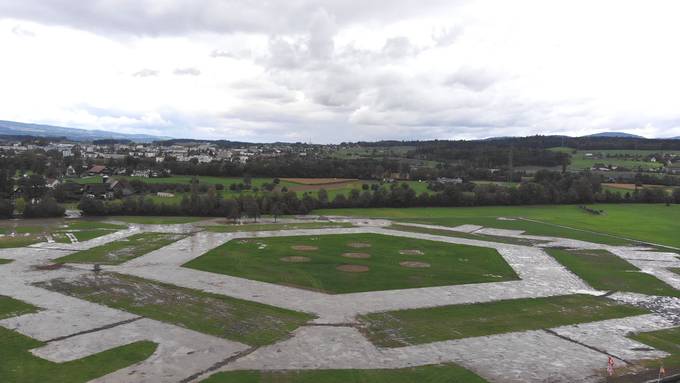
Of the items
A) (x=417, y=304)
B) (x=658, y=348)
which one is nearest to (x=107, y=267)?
(x=417, y=304)

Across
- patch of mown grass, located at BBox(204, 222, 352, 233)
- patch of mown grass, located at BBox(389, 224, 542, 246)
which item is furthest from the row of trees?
patch of mown grass, located at BBox(389, 224, 542, 246)

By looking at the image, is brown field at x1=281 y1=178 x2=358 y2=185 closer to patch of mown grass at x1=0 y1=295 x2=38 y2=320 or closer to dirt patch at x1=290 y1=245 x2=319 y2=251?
dirt patch at x1=290 y1=245 x2=319 y2=251

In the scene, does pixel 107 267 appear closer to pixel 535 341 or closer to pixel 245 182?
pixel 535 341

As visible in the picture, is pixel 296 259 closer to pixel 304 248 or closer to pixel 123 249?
pixel 304 248

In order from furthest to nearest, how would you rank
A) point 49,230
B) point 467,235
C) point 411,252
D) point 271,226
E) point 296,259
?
point 271,226
point 467,235
point 49,230
point 411,252
point 296,259

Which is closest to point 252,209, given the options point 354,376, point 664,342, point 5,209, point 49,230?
point 49,230

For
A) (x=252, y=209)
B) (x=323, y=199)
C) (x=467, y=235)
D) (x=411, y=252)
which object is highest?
(x=323, y=199)
